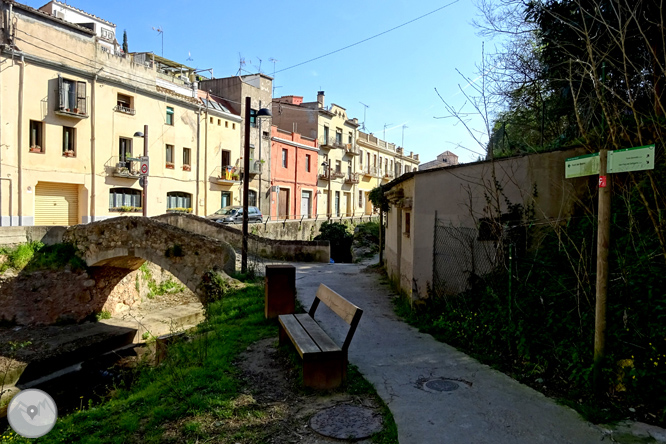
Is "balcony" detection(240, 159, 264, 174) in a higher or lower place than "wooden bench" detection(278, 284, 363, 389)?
higher

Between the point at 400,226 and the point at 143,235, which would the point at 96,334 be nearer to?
the point at 143,235

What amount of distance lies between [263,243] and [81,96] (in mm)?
11537

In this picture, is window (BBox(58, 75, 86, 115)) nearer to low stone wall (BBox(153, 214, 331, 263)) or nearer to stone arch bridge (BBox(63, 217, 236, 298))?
low stone wall (BBox(153, 214, 331, 263))

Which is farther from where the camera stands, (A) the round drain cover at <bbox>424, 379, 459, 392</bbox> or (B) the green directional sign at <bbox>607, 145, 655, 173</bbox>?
(A) the round drain cover at <bbox>424, 379, 459, 392</bbox>

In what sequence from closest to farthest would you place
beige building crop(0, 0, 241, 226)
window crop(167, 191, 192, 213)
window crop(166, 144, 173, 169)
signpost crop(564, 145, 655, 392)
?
1. signpost crop(564, 145, 655, 392)
2. beige building crop(0, 0, 241, 226)
3. window crop(166, 144, 173, 169)
4. window crop(167, 191, 192, 213)

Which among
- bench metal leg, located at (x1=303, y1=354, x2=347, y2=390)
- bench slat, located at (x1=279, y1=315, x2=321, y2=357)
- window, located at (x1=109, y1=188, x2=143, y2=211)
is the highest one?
window, located at (x1=109, y1=188, x2=143, y2=211)

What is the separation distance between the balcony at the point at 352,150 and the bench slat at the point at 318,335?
127 ft

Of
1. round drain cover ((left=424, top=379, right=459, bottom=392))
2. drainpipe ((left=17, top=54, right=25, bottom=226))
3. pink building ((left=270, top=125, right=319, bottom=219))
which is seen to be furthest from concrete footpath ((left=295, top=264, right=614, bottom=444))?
pink building ((left=270, top=125, right=319, bottom=219))

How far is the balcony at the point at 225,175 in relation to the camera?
97.0 feet

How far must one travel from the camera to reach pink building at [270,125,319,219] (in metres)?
34.7

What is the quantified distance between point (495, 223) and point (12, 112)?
20.2 metres

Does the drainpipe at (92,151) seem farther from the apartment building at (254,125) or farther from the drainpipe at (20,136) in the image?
the apartment building at (254,125)

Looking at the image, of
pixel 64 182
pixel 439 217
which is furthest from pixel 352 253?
pixel 439 217

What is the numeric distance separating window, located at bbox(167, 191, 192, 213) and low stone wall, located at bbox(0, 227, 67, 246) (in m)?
10.1
